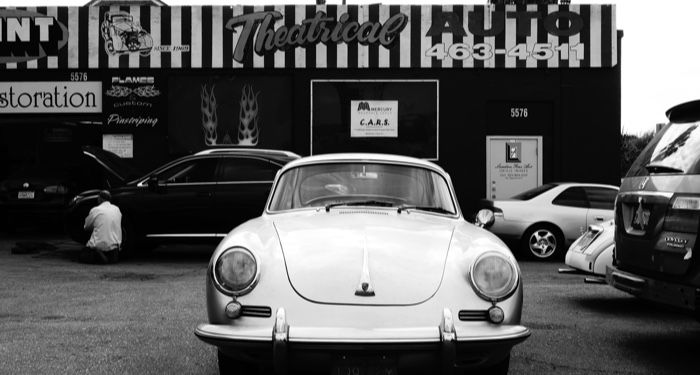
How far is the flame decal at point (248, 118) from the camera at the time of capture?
734 inches

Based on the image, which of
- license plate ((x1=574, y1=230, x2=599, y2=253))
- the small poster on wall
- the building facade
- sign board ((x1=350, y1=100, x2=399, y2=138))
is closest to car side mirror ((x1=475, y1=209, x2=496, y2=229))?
license plate ((x1=574, y1=230, x2=599, y2=253))

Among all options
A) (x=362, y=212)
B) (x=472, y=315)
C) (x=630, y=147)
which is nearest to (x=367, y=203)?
(x=362, y=212)

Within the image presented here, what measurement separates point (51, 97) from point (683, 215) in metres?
16.3

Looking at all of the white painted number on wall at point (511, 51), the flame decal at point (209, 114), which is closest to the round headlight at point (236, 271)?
the flame decal at point (209, 114)

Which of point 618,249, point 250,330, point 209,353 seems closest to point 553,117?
point 618,249

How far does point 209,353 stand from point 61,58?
14476mm

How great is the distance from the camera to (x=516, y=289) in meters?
4.44

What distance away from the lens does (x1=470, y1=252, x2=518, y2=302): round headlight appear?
14.3ft

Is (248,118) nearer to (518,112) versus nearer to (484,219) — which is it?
(518,112)

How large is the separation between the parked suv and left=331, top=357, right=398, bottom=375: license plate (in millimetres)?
2126

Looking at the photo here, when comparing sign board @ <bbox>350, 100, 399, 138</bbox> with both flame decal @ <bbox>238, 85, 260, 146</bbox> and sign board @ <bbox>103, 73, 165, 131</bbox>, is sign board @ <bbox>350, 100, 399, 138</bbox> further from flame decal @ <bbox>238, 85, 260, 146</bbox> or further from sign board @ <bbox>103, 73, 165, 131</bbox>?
sign board @ <bbox>103, 73, 165, 131</bbox>

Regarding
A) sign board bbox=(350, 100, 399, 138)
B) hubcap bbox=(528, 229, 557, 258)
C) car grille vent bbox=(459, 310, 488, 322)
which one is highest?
sign board bbox=(350, 100, 399, 138)

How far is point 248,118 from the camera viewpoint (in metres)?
18.7

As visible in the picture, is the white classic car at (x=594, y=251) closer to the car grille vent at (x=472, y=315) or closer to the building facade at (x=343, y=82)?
the car grille vent at (x=472, y=315)
